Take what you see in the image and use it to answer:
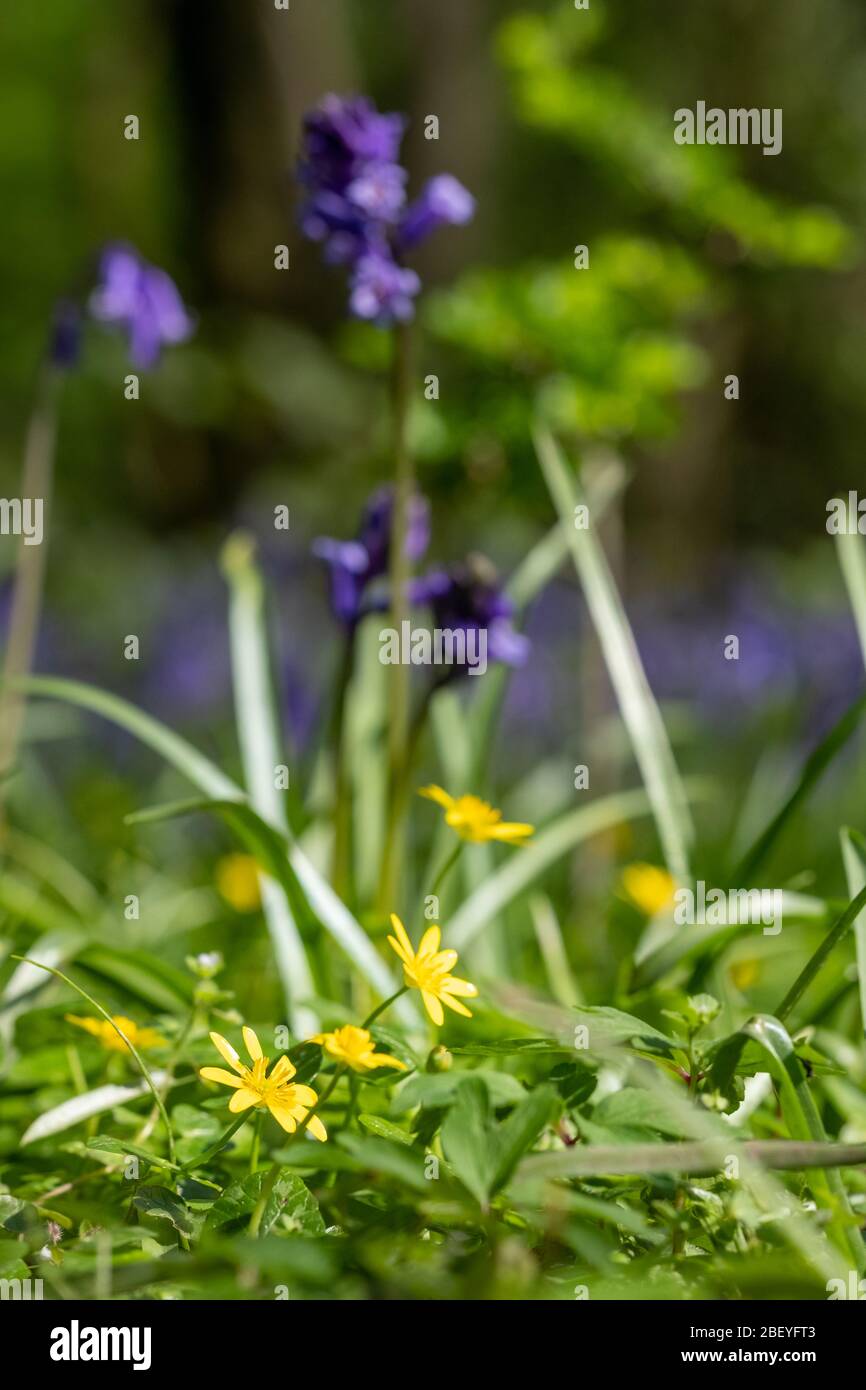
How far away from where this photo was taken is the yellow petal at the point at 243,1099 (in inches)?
38.9

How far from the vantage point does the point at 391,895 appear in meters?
1.73

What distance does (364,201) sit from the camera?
1.65 meters

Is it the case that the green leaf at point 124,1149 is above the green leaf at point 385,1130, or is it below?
below

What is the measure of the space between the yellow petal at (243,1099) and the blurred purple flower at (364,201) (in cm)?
104

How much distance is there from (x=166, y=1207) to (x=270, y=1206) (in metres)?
0.09

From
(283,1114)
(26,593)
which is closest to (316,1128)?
(283,1114)

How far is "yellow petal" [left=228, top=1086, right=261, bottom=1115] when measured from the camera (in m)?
0.99

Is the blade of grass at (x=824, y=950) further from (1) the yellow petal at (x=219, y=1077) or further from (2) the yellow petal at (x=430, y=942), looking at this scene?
(1) the yellow petal at (x=219, y=1077)

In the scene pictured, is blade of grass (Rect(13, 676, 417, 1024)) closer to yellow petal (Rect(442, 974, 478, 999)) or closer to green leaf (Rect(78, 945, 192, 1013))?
green leaf (Rect(78, 945, 192, 1013))

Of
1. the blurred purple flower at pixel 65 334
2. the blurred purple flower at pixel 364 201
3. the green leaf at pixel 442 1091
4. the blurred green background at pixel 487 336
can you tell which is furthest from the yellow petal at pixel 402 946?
the blurred purple flower at pixel 65 334

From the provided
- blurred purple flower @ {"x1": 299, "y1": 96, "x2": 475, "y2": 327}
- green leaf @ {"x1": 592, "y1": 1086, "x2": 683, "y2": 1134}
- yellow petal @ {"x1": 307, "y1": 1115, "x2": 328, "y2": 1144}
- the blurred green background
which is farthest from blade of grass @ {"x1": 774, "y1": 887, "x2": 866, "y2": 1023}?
the blurred green background

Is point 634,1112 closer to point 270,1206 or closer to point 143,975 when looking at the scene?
point 270,1206

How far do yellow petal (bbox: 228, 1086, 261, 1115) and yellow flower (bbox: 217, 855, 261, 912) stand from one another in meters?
1.04

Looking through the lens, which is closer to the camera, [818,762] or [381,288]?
[818,762]
